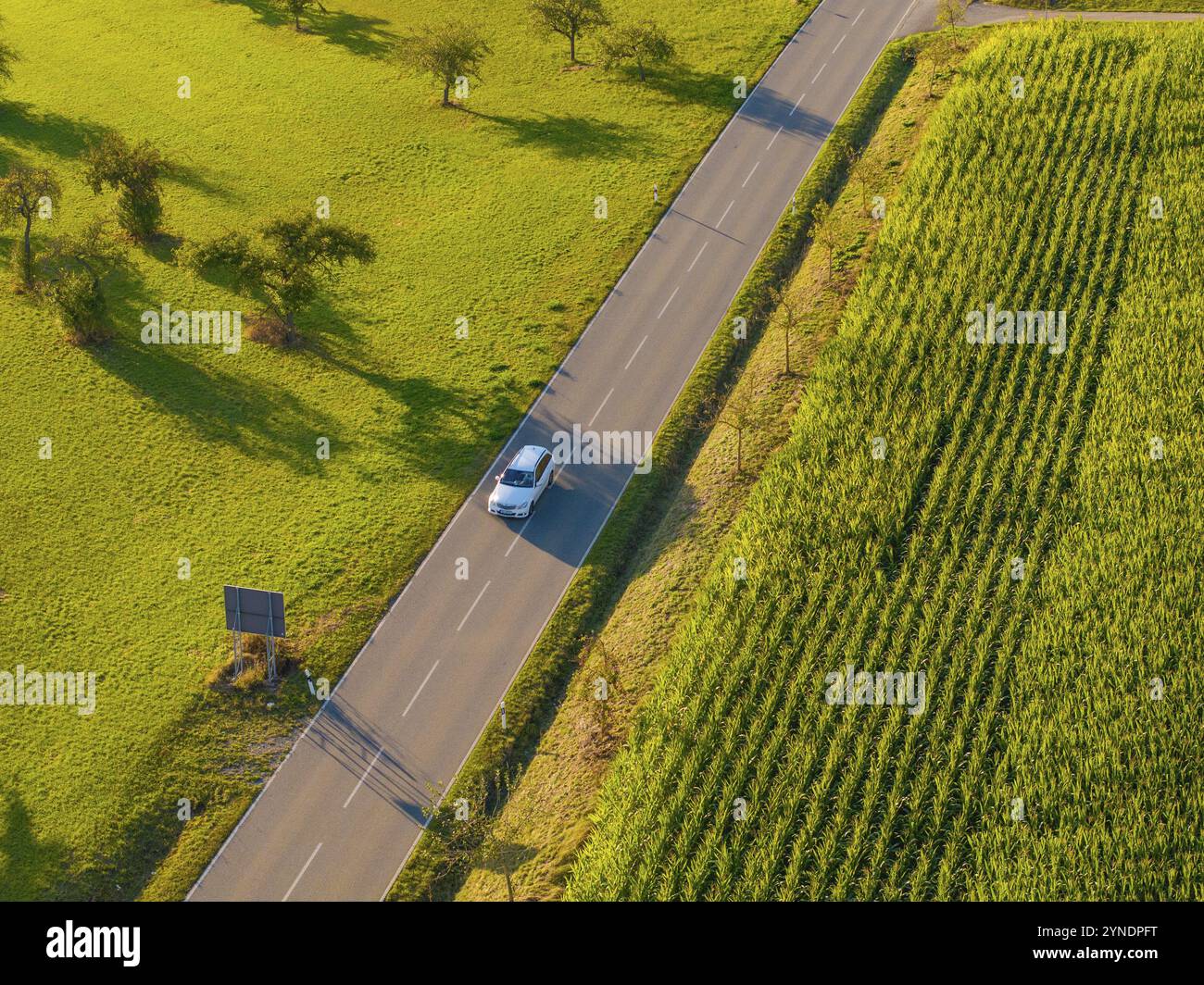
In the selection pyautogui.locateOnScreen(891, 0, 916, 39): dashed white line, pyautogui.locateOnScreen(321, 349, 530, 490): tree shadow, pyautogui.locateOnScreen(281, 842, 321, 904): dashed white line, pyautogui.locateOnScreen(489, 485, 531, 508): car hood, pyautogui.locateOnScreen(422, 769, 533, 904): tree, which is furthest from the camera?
pyautogui.locateOnScreen(891, 0, 916, 39): dashed white line

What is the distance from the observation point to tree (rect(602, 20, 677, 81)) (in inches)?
3049

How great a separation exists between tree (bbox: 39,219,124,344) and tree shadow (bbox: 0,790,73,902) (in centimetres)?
2704

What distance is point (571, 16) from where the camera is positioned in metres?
79.4

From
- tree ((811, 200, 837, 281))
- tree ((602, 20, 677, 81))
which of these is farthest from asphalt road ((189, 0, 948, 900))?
tree ((602, 20, 677, 81))

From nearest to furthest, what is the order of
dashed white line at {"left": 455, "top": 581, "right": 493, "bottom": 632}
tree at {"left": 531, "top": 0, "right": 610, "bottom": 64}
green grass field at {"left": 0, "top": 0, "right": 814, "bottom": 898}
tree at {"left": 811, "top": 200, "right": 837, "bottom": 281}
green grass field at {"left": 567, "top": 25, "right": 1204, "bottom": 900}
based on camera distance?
green grass field at {"left": 567, "top": 25, "right": 1204, "bottom": 900} < green grass field at {"left": 0, "top": 0, "right": 814, "bottom": 898} < dashed white line at {"left": 455, "top": 581, "right": 493, "bottom": 632} < tree at {"left": 811, "top": 200, "right": 837, "bottom": 281} < tree at {"left": 531, "top": 0, "right": 610, "bottom": 64}

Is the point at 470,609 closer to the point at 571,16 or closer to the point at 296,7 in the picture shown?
the point at 571,16

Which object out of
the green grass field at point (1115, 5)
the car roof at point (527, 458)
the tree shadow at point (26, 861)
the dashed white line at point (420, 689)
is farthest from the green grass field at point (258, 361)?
the green grass field at point (1115, 5)

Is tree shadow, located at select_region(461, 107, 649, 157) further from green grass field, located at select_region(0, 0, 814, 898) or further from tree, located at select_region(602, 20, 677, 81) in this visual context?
tree, located at select_region(602, 20, 677, 81)

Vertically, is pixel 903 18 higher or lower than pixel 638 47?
higher

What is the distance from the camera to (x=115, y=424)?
54.8m

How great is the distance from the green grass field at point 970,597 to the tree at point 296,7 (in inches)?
1817

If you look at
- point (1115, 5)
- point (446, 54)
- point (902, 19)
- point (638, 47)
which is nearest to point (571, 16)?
point (638, 47)

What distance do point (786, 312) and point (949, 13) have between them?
30.6m

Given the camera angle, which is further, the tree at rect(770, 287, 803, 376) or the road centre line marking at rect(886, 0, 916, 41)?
the road centre line marking at rect(886, 0, 916, 41)
